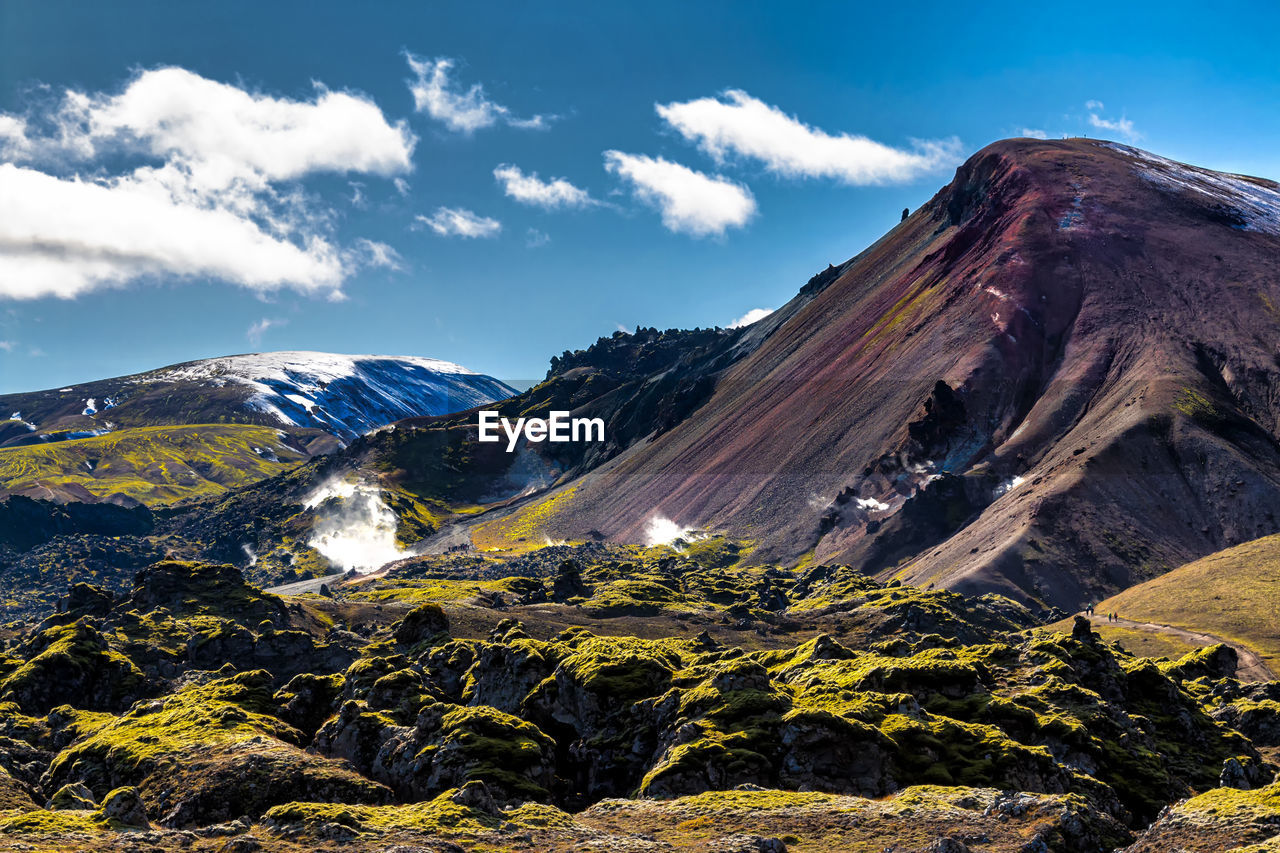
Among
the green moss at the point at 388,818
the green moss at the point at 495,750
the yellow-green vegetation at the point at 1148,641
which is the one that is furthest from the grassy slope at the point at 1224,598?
the green moss at the point at 388,818

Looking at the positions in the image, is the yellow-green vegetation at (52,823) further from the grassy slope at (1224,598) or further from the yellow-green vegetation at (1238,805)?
the grassy slope at (1224,598)

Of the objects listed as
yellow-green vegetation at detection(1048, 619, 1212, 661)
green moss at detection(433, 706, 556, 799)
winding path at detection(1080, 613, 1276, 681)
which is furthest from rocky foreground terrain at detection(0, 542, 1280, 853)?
yellow-green vegetation at detection(1048, 619, 1212, 661)

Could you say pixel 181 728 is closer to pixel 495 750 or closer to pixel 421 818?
pixel 495 750

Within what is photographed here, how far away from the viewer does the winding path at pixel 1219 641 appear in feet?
400

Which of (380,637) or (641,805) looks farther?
(380,637)

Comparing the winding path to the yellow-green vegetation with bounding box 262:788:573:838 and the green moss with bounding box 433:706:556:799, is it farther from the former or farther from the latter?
the yellow-green vegetation with bounding box 262:788:573:838

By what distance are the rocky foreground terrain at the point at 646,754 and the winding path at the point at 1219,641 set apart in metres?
46.6

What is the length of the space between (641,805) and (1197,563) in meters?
168

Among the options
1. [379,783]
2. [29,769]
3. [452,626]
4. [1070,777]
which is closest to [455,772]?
[379,783]

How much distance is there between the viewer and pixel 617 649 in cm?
6394

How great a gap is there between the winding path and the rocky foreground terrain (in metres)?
46.6

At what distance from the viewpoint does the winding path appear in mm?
121812

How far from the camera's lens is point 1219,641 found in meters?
139

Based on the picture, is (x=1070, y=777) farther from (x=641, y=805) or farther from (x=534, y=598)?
(x=534, y=598)
